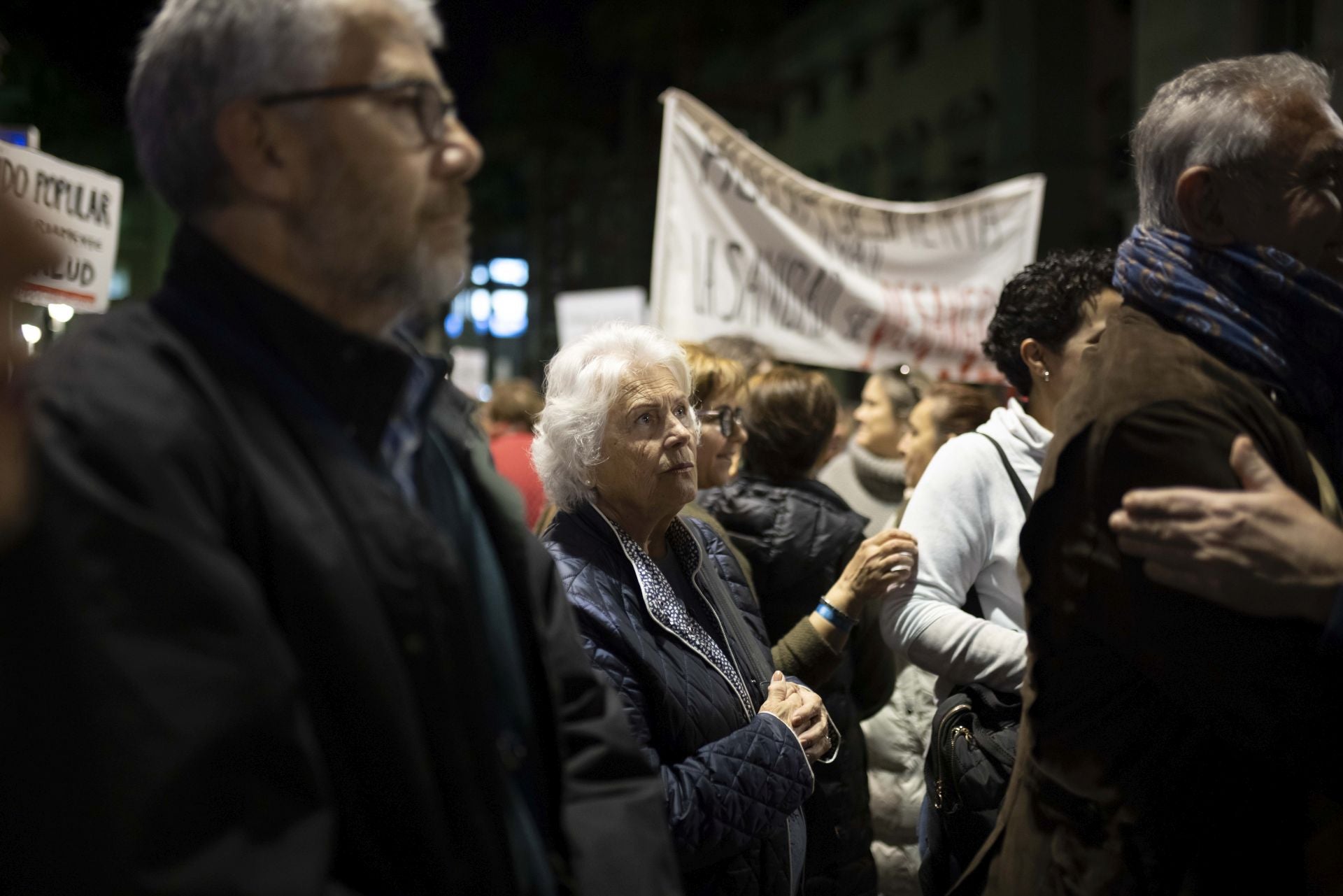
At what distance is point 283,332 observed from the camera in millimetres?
1392

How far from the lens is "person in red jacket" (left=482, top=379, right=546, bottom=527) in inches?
256

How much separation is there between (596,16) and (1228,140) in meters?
36.2

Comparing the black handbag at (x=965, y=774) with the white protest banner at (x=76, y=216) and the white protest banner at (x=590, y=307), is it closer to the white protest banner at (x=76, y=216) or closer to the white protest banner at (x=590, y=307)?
the white protest banner at (x=76, y=216)

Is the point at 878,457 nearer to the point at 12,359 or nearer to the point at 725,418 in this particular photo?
the point at 725,418

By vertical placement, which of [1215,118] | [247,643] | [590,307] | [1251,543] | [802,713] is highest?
[590,307]

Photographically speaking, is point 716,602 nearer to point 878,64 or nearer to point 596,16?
point 878,64

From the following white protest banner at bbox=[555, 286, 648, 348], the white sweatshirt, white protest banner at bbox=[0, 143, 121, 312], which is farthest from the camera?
white protest banner at bbox=[555, 286, 648, 348]

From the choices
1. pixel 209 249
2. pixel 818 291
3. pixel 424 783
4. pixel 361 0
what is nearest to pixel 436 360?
pixel 209 249

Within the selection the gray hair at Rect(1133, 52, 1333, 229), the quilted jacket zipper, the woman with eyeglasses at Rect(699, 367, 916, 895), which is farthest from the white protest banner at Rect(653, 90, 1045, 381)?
the gray hair at Rect(1133, 52, 1333, 229)

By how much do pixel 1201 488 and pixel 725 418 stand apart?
8.02ft

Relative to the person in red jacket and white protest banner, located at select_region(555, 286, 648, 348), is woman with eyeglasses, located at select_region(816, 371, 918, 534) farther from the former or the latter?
white protest banner, located at select_region(555, 286, 648, 348)

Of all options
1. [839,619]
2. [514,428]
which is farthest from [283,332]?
[514,428]

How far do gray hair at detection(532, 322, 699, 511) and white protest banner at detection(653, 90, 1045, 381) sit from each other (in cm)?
281

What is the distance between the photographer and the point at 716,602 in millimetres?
2883
